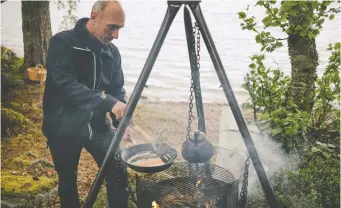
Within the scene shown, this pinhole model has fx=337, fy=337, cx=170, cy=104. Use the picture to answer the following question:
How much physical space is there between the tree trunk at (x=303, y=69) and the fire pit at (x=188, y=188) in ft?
5.55

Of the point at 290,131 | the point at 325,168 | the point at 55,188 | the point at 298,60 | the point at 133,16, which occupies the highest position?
the point at 133,16

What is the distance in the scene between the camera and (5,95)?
24.5 ft

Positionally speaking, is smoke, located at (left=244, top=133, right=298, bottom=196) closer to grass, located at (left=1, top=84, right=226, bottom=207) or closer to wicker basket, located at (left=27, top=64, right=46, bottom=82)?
grass, located at (left=1, top=84, right=226, bottom=207)

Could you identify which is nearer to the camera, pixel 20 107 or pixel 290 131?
pixel 290 131

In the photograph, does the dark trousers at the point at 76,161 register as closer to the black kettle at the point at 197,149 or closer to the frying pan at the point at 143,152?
the frying pan at the point at 143,152

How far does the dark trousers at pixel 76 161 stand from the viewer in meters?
3.58

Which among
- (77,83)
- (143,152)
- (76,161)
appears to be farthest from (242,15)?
(76,161)

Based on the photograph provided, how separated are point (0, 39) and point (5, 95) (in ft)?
9.25

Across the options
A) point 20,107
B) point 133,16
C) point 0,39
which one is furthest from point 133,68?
point 0,39

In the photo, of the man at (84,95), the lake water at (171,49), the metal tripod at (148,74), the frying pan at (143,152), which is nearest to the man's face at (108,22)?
the man at (84,95)

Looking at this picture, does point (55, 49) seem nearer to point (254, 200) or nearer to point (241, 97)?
point (254, 200)

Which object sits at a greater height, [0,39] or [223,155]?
[0,39]

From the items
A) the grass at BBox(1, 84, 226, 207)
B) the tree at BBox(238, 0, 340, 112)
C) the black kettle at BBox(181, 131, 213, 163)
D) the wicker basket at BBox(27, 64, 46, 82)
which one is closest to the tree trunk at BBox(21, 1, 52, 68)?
the wicker basket at BBox(27, 64, 46, 82)

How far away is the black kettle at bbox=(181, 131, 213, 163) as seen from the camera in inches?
133
